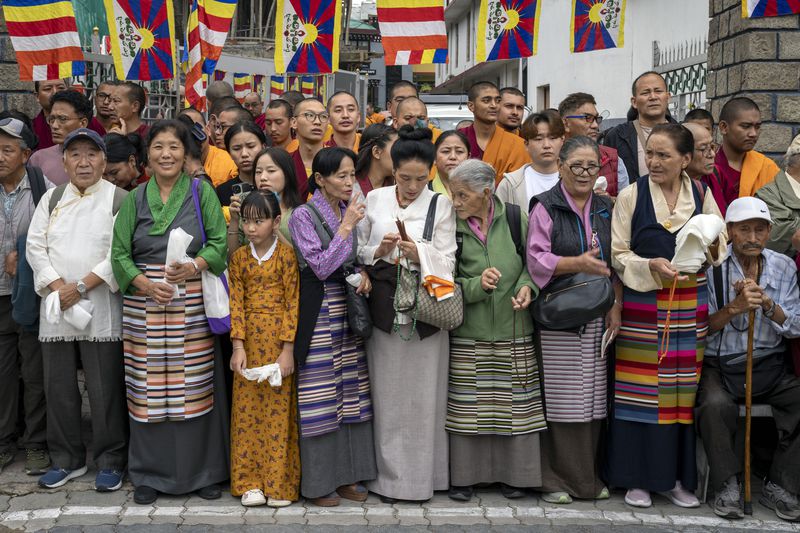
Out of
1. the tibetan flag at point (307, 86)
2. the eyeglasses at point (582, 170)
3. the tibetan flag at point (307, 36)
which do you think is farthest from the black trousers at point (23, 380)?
the tibetan flag at point (307, 86)

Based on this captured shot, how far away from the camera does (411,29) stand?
23.6 feet

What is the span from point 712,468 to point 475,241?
1706 millimetres

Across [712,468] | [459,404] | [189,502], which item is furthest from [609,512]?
[189,502]

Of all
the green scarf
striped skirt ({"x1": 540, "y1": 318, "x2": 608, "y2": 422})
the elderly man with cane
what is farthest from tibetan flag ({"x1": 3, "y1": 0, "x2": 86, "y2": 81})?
the elderly man with cane

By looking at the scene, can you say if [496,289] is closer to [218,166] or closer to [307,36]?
[218,166]

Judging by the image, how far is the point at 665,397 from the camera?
467 centimetres

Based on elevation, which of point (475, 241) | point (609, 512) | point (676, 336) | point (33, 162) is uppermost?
point (33, 162)

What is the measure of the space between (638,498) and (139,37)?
5346mm

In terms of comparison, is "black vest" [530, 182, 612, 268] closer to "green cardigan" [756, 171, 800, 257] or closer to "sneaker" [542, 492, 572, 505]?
"green cardigan" [756, 171, 800, 257]

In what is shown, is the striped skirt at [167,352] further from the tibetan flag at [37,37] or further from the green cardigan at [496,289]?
the tibetan flag at [37,37]

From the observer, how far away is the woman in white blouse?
15.0 ft

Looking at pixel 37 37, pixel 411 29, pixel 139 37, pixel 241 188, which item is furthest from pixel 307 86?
pixel 241 188

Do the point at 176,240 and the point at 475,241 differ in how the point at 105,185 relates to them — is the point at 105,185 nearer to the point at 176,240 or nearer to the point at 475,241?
the point at 176,240

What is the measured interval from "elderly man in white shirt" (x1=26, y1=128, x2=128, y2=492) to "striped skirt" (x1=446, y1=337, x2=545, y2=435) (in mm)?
1846
